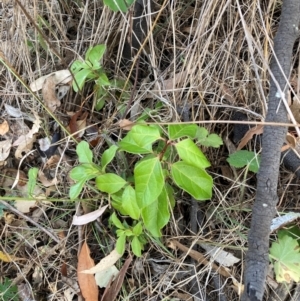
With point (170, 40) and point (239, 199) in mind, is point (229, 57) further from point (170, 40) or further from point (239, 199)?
point (239, 199)

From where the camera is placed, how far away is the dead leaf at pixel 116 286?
1352 mm

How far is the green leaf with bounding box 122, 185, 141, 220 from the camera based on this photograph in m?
1.22

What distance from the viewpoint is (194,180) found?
113cm

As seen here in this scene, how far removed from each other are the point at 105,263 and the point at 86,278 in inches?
3.0

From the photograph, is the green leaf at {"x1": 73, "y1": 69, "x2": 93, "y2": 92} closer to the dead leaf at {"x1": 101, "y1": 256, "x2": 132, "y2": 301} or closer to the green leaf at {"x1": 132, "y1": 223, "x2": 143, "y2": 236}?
the green leaf at {"x1": 132, "y1": 223, "x2": 143, "y2": 236}

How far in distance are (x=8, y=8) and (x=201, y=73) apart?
2.50ft

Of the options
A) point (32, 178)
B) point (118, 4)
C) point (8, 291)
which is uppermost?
point (118, 4)

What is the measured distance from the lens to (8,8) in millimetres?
1620

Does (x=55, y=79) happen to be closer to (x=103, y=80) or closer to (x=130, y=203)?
(x=103, y=80)

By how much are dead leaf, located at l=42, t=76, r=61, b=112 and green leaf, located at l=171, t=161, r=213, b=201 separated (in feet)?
1.83

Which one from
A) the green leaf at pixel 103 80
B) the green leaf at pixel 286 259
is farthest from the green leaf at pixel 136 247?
the green leaf at pixel 103 80

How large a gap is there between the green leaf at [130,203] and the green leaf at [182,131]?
196mm

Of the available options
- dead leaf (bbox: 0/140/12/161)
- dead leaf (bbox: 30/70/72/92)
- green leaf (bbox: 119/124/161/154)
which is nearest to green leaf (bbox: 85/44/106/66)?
dead leaf (bbox: 30/70/72/92)

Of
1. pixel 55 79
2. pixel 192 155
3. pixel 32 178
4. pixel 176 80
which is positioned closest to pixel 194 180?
pixel 192 155
